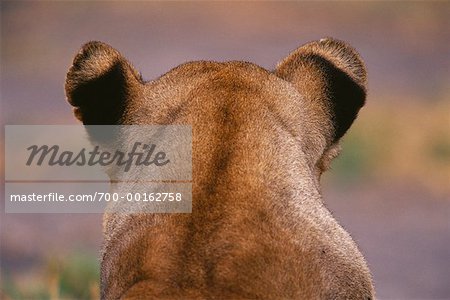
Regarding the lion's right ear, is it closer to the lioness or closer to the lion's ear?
the lioness

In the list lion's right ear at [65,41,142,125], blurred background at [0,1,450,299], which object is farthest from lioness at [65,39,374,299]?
blurred background at [0,1,450,299]

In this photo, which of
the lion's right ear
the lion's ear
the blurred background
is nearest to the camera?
the lion's right ear

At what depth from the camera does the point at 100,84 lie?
6.30 m

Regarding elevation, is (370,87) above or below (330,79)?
above

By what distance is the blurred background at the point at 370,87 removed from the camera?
54.6 feet

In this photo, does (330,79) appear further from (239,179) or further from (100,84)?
(239,179)

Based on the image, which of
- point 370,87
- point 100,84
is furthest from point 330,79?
point 370,87

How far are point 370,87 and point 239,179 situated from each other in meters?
17.5

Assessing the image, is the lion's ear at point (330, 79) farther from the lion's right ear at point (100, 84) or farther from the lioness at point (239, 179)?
the lion's right ear at point (100, 84)

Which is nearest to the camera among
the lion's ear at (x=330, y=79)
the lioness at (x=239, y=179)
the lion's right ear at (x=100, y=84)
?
the lioness at (x=239, y=179)

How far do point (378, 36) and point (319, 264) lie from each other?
60.2ft

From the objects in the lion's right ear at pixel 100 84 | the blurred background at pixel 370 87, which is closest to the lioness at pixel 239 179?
the lion's right ear at pixel 100 84

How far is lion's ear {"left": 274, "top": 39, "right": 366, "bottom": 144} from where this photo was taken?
21.1ft

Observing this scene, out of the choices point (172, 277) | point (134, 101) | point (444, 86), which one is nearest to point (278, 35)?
point (444, 86)
